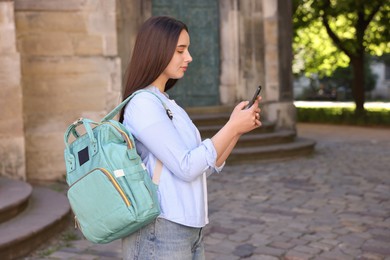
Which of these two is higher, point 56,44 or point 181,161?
point 56,44

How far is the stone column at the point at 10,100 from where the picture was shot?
7.52m

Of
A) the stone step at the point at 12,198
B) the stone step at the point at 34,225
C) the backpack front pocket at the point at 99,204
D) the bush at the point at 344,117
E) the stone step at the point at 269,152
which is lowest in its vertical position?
the bush at the point at 344,117

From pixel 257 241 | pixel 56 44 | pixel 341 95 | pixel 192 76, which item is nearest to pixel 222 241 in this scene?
pixel 257 241

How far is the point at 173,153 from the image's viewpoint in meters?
2.10

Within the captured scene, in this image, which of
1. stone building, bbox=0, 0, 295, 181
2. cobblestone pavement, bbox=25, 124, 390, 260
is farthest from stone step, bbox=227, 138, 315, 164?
stone building, bbox=0, 0, 295, 181

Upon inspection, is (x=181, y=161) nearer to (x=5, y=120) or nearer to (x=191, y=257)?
(x=191, y=257)

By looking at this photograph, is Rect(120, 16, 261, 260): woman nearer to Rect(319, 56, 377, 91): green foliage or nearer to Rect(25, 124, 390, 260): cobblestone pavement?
Rect(25, 124, 390, 260): cobblestone pavement

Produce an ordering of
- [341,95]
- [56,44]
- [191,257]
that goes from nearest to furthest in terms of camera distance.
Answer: [191,257]
[56,44]
[341,95]

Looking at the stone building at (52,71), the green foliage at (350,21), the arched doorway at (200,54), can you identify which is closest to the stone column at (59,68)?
the stone building at (52,71)

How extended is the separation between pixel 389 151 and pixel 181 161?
1088cm

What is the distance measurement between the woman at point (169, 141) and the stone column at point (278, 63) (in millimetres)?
10040

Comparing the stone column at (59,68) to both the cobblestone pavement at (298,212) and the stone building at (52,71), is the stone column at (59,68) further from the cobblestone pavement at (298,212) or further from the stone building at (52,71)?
the cobblestone pavement at (298,212)

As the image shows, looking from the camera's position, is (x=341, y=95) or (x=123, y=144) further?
(x=341, y=95)

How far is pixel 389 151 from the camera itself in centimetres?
1223
